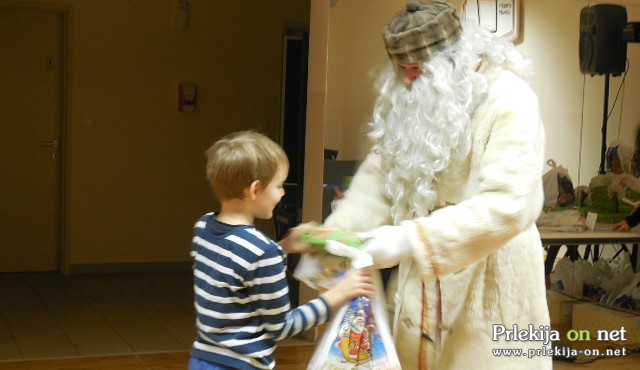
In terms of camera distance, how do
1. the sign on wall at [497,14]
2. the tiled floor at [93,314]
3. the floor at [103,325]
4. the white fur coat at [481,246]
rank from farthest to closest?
1. the tiled floor at [93,314]
2. the sign on wall at [497,14]
3. the floor at [103,325]
4. the white fur coat at [481,246]

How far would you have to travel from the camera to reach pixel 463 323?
202 centimetres

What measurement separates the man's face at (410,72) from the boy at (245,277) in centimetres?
37

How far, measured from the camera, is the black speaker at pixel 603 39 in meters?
5.14

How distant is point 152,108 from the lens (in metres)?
7.44

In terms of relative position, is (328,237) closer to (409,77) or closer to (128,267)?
(409,77)

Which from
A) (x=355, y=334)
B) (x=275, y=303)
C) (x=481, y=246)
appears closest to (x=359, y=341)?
(x=355, y=334)

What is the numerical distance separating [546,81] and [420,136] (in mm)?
3331

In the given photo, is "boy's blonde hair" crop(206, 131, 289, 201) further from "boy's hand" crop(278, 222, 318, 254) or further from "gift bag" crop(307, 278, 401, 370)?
"gift bag" crop(307, 278, 401, 370)

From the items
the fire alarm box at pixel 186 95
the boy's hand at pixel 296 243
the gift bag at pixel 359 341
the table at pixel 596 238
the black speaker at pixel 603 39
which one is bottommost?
the table at pixel 596 238

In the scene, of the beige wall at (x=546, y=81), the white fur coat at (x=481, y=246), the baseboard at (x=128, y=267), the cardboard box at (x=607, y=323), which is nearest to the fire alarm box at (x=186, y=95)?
the baseboard at (x=128, y=267)

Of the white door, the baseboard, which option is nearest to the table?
the baseboard

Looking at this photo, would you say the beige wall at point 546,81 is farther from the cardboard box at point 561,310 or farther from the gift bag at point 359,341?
the gift bag at point 359,341

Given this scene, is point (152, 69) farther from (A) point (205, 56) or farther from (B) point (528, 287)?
(B) point (528, 287)

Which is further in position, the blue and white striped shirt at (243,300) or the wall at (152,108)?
the wall at (152,108)
